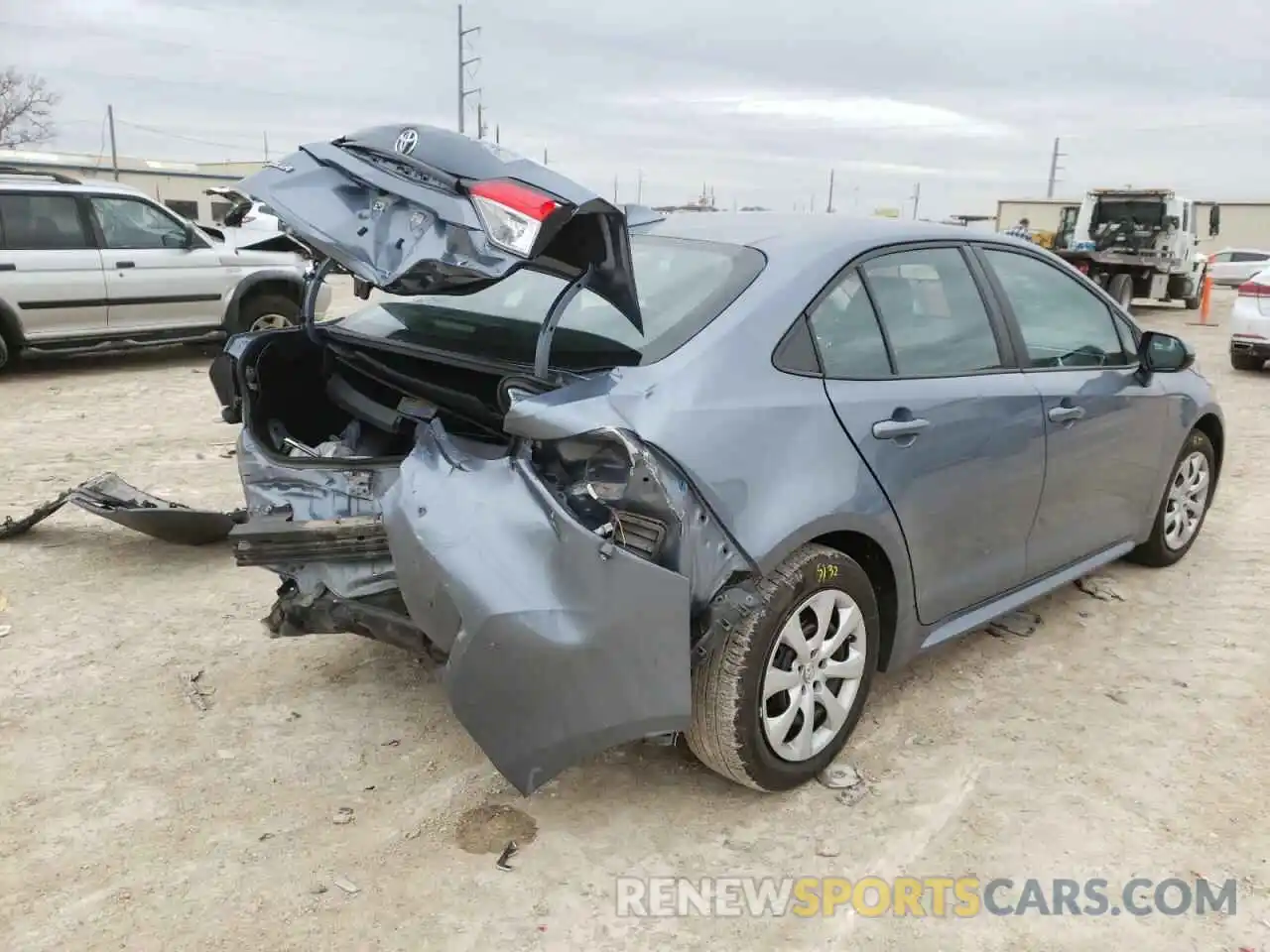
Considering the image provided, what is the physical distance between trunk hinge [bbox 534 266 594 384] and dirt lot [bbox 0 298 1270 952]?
1.25 metres

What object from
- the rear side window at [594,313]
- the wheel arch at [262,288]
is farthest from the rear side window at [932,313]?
the wheel arch at [262,288]

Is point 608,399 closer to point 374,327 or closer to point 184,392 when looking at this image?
point 374,327

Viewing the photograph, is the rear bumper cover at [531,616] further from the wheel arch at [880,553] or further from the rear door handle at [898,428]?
the rear door handle at [898,428]

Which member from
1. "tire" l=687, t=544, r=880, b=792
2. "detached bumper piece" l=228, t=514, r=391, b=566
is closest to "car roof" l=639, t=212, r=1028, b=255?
"tire" l=687, t=544, r=880, b=792

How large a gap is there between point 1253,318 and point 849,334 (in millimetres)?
10309

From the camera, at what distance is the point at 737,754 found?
8.91 feet

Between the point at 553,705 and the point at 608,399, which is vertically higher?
the point at 608,399

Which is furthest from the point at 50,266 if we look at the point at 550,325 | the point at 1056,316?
the point at 1056,316

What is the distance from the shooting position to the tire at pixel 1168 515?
182 inches

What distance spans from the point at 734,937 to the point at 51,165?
2708cm

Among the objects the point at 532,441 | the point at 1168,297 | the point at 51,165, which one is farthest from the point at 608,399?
the point at 51,165

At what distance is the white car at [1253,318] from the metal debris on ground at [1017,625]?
873 cm

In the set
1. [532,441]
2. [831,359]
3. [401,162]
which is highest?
[401,162]

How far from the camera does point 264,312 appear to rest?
1020 centimetres
